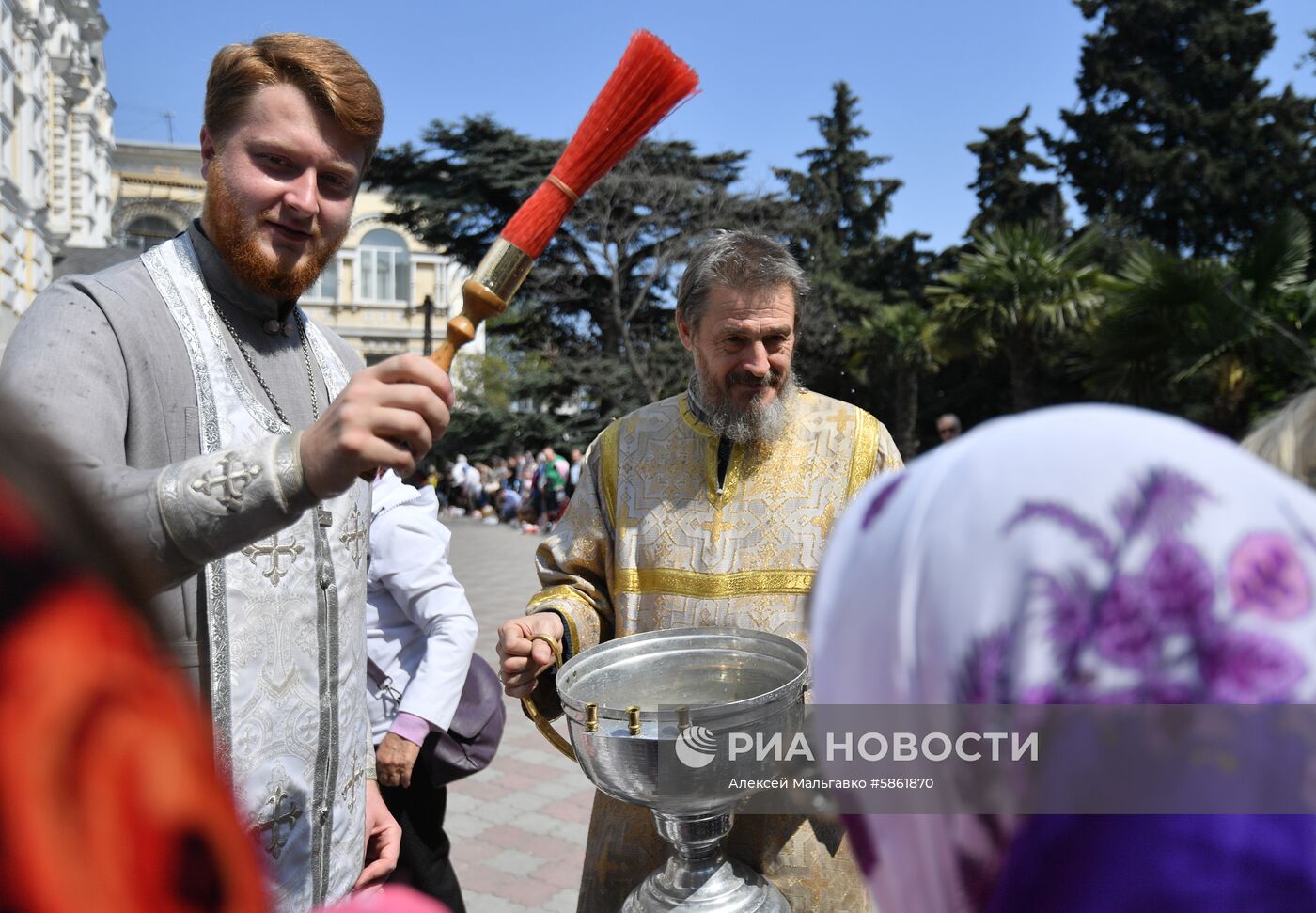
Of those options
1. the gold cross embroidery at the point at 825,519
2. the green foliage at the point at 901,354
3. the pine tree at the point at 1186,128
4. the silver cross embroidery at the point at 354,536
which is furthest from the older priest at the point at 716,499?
the pine tree at the point at 1186,128

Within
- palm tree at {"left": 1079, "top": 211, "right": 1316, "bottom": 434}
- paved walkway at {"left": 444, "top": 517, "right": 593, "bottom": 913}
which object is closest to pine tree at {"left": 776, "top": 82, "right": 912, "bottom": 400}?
palm tree at {"left": 1079, "top": 211, "right": 1316, "bottom": 434}

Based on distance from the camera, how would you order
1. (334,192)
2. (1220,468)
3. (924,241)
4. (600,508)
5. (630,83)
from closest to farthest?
(1220,468) → (630,83) → (334,192) → (600,508) → (924,241)

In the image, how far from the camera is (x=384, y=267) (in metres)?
44.9

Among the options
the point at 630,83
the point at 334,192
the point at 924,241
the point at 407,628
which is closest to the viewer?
the point at 630,83

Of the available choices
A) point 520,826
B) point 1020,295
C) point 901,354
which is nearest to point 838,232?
point 901,354

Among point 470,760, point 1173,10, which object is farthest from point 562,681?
point 1173,10

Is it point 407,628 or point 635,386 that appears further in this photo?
point 635,386

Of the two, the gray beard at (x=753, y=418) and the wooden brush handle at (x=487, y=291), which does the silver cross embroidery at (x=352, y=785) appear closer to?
the wooden brush handle at (x=487, y=291)

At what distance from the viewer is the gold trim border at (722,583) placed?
2.27m

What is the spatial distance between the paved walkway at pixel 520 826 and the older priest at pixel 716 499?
216 centimetres

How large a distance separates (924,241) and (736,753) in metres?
38.1

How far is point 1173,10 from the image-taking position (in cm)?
3206

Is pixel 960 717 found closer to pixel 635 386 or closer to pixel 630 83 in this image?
pixel 630 83

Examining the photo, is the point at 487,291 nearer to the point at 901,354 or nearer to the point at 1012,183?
the point at 901,354
